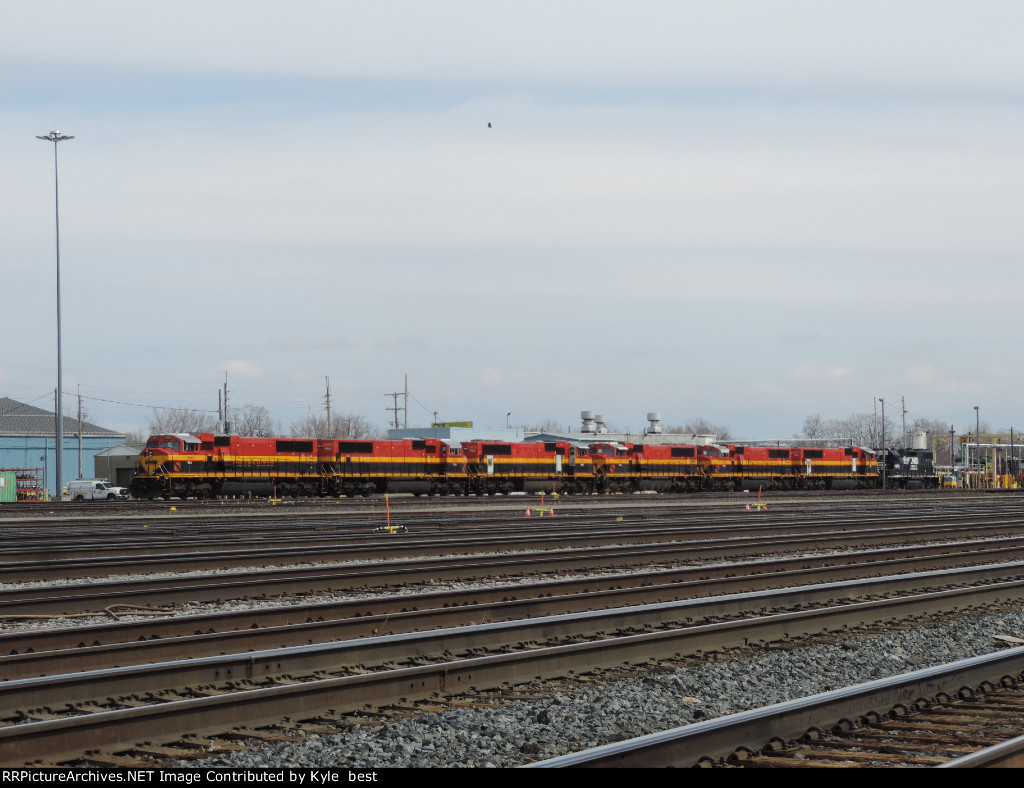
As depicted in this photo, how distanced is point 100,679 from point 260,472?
38025 mm

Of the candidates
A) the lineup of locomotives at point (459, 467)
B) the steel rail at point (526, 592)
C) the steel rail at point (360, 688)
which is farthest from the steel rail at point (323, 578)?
the lineup of locomotives at point (459, 467)

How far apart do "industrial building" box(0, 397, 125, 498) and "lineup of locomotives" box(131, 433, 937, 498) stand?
43.3 meters

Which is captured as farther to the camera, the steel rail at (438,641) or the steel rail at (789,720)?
the steel rail at (438,641)

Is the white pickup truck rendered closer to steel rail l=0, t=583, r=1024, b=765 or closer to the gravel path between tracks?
steel rail l=0, t=583, r=1024, b=765

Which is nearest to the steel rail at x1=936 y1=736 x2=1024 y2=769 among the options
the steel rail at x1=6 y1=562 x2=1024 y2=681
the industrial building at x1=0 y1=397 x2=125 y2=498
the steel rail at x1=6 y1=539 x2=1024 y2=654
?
the steel rail at x1=6 y1=562 x2=1024 y2=681

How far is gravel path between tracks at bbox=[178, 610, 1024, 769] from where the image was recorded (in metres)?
6.75

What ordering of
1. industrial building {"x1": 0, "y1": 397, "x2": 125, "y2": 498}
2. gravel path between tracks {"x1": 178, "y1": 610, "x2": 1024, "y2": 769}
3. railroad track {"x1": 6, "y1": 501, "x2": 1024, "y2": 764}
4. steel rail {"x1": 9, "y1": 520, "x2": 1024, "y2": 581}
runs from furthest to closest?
industrial building {"x1": 0, "y1": 397, "x2": 125, "y2": 498}
steel rail {"x1": 9, "y1": 520, "x2": 1024, "y2": 581}
railroad track {"x1": 6, "y1": 501, "x2": 1024, "y2": 764}
gravel path between tracks {"x1": 178, "y1": 610, "x2": 1024, "y2": 769}

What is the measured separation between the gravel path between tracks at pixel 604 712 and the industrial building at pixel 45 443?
8071 cm

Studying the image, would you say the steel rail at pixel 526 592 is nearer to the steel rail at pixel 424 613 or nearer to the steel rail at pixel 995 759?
the steel rail at pixel 424 613

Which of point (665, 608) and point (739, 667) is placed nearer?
point (739, 667)

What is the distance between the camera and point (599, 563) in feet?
58.9

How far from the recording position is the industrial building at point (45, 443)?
282 feet

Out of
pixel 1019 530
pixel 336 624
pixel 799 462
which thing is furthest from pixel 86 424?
pixel 336 624

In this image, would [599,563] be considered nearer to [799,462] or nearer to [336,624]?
[336,624]
